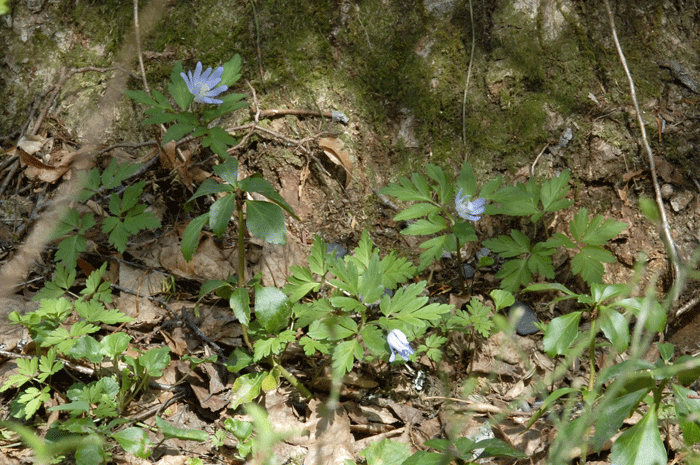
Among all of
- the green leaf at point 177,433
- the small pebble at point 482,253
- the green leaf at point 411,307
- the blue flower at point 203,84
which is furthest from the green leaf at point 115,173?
the small pebble at point 482,253

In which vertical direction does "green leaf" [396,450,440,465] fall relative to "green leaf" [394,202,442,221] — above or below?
below

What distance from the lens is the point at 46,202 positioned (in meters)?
2.90

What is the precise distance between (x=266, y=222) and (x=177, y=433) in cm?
90

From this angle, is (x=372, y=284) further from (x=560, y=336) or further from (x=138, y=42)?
(x=138, y=42)

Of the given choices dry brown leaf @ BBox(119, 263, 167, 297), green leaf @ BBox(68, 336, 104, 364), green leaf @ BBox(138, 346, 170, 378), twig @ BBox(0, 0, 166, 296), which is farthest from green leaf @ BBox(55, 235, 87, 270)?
green leaf @ BBox(138, 346, 170, 378)

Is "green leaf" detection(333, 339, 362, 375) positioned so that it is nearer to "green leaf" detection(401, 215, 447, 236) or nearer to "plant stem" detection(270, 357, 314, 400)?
"plant stem" detection(270, 357, 314, 400)

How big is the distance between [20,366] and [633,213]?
300cm

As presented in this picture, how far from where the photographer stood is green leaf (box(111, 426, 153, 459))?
6.63 ft

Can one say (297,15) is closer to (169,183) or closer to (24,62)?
(169,183)

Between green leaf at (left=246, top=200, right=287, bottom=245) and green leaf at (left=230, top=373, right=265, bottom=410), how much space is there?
2.40 feet

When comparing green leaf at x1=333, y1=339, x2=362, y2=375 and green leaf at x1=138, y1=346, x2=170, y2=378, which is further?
green leaf at x1=138, y1=346, x2=170, y2=378

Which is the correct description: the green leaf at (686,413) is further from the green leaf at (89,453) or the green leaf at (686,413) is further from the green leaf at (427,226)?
the green leaf at (89,453)

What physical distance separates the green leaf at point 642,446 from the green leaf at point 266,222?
123cm

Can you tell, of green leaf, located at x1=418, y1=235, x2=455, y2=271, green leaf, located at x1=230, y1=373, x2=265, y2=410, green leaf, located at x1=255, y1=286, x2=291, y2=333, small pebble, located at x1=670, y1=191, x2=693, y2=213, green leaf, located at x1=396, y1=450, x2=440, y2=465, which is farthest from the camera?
small pebble, located at x1=670, y1=191, x2=693, y2=213
